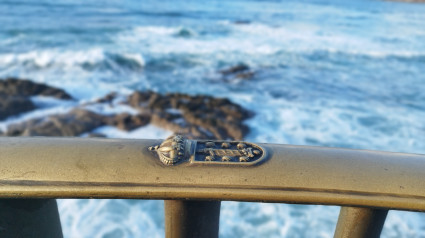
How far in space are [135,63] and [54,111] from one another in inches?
183

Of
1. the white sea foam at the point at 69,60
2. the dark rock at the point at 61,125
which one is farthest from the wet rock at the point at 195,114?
the white sea foam at the point at 69,60

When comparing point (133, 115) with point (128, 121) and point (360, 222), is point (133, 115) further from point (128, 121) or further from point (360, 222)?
point (360, 222)

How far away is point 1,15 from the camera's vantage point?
56.8 ft

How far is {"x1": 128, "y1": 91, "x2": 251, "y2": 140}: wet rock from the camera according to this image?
576cm

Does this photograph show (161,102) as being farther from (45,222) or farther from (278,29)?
(278,29)

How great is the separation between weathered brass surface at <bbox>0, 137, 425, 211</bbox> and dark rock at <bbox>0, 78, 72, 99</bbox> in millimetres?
6820

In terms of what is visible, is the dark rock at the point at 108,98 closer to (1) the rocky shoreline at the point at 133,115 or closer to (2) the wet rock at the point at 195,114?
(1) the rocky shoreline at the point at 133,115

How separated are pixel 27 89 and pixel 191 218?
24.3 ft

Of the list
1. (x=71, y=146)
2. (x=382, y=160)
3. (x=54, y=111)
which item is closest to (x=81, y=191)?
(x=71, y=146)

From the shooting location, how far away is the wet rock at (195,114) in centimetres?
576

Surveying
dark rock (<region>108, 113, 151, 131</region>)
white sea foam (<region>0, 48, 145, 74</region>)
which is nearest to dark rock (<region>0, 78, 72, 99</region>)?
dark rock (<region>108, 113, 151, 131</region>)

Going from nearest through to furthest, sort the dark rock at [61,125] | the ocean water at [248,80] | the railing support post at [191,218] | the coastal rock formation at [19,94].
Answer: the railing support post at [191,218] → the ocean water at [248,80] → the dark rock at [61,125] → the coastal rock formation at [19,94]

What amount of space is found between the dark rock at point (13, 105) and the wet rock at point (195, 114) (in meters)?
1.90

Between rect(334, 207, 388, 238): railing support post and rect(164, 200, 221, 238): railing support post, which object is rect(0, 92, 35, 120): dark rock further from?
rect(334, 207, 388, 238): railing support post
